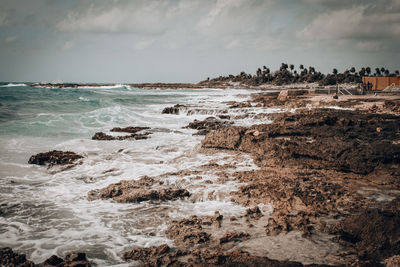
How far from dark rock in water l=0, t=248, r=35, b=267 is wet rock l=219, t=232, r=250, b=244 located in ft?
7.91

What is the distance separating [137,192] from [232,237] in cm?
233

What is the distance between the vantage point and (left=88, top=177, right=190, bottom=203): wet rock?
203 inches

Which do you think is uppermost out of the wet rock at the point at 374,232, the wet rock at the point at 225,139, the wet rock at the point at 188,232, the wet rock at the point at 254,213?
the wet rock at the point at 225,139

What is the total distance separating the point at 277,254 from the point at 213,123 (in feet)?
34.8

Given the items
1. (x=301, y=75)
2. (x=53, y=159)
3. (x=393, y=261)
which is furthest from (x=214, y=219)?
(x=301, y=75)

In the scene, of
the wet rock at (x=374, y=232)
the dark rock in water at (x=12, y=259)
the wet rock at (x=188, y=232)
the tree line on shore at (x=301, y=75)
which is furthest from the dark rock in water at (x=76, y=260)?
the tree line on shore at (x=301, y=75)

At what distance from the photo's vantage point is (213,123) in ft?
44.9

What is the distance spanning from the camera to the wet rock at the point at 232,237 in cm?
361

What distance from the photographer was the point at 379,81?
25281mm

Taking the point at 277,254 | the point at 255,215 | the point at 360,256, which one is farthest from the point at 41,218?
the point at 360,256

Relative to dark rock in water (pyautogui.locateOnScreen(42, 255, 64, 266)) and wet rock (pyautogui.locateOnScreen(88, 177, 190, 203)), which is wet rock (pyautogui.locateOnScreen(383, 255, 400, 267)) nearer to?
wet rock (pyautogui.locateOnScreen(88, 177, 190, 203))

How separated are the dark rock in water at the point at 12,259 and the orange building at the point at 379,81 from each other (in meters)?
28.9

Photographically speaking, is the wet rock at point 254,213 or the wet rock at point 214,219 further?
the wet rock at point 254,213

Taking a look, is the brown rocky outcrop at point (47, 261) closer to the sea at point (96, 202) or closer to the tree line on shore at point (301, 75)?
the sea at point (96, 202)
